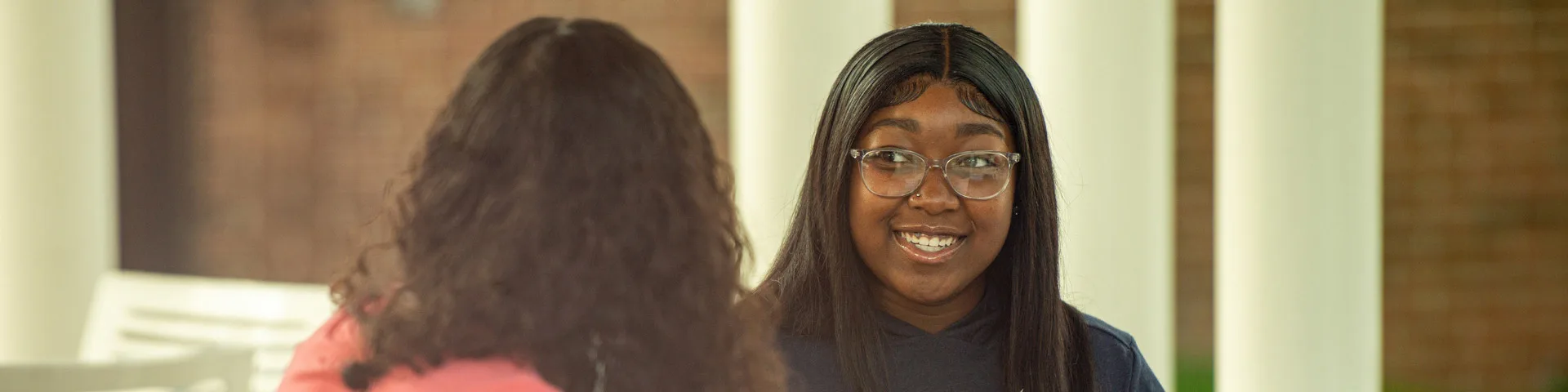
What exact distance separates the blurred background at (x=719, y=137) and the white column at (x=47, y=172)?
66 mm

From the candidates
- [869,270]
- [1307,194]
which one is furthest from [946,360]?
[1307,194]

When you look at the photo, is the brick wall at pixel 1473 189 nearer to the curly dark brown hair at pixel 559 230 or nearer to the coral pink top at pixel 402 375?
the curly dark brown hair at pixel 559 230

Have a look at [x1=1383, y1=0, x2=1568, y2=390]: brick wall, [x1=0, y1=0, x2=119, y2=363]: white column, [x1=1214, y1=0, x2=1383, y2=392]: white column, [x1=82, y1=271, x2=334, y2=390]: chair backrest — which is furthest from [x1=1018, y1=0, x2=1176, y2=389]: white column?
[x1=0, y1=0, x2=119, y2=363]: white column

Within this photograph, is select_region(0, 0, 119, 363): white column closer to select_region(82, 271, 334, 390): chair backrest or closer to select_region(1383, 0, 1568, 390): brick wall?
select_region(82, 271, 334, 390): chair backrest

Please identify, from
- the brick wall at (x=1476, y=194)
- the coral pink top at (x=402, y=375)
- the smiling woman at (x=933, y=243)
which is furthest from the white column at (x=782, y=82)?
the brick wall at (x=1476, y=194)

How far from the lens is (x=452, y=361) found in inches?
43.4

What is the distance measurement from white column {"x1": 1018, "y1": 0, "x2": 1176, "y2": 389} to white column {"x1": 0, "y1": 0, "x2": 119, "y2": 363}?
3.21 meters

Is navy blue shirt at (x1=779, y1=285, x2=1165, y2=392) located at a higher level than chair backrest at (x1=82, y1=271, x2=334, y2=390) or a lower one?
higher

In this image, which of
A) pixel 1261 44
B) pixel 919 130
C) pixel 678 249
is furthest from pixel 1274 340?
pixel 678 249

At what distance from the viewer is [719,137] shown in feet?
20.5

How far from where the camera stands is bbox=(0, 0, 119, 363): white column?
178 inches

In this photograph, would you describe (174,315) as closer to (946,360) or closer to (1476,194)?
(946,360)

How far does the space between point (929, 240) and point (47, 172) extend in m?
3.86

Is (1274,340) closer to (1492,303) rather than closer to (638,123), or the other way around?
(638,123)
